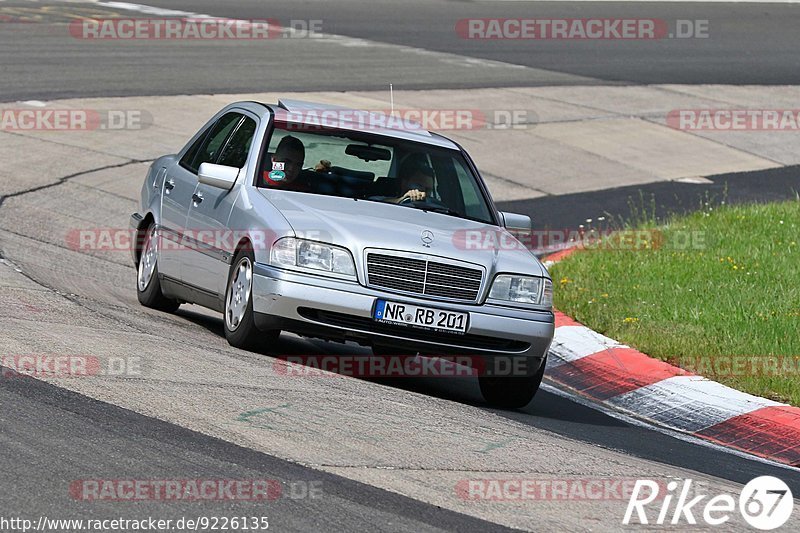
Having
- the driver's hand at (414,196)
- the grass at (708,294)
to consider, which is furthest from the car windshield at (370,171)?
the grass at (708,294)

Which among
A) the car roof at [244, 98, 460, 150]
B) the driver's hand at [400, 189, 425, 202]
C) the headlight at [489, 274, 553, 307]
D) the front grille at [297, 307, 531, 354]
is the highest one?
the car roof at [244, 98, 460, 150]

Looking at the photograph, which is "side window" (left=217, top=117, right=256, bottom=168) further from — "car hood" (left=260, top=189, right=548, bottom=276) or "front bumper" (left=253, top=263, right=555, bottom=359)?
"front bumper" (left=253, top=263, right=555, bottom=359)

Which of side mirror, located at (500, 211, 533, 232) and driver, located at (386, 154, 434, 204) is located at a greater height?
driver, located at (386, 154, 434, 204)

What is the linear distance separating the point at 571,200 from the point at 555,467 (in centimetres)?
1041

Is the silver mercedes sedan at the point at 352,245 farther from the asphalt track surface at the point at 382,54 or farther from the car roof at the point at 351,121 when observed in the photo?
the asphalt track surface at the point at 382,54

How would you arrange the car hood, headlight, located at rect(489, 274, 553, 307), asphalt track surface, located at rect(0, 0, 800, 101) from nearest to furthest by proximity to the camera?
the car hood < headlight, located at rect(489, 274, 553, 307) < asphalt track surface, located at rect(0, 0, 800, 101)

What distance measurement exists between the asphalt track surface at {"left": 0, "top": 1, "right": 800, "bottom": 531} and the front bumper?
29cm

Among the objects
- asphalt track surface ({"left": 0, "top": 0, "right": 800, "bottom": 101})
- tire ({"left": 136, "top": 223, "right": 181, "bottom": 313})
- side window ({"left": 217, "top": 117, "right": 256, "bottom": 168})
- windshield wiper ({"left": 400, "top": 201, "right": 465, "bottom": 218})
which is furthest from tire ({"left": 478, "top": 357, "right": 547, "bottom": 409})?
asphalt track surface ({"left": 0, "top": 0, "right": 800, "bottom": 101})

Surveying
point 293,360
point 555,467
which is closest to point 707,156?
point 293,360

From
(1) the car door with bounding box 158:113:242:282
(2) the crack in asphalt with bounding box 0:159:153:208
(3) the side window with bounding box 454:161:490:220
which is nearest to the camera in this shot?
(3) the side window with bounding box 454:161:490:220

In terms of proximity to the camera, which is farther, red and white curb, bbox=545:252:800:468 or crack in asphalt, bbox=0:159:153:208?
crack in asphalt, bbox=0:159:153:208

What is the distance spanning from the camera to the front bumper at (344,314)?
809 centimetres

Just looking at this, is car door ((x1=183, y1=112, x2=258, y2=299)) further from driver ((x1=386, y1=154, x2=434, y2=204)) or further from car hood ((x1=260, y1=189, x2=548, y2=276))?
driver ((x1=386, y1=154, x2=434, y2=204))

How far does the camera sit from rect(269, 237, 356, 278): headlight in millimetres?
8156
